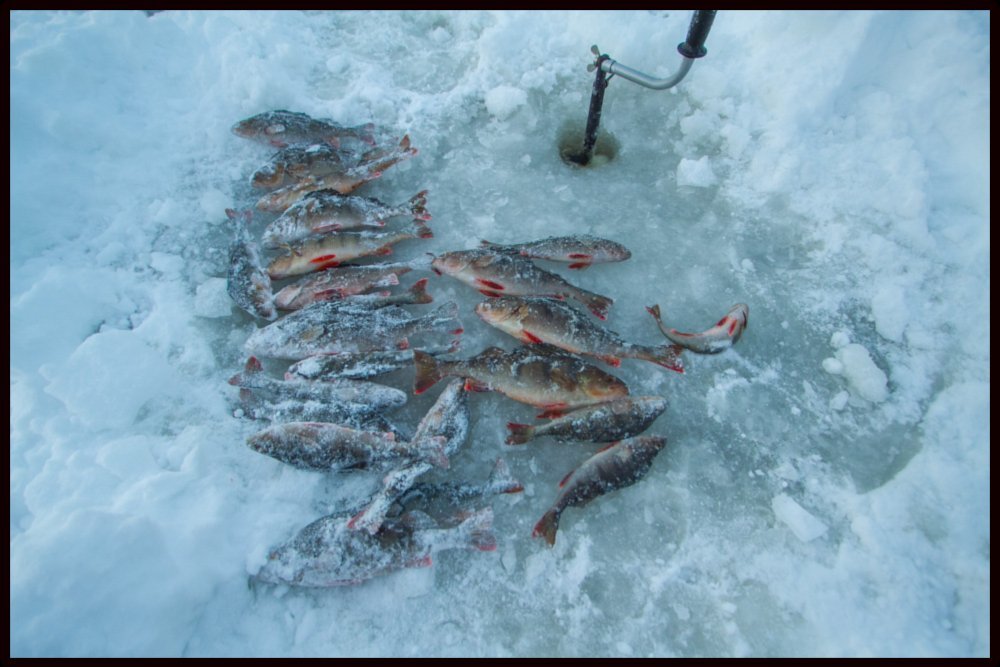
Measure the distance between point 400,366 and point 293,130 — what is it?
2780 mm

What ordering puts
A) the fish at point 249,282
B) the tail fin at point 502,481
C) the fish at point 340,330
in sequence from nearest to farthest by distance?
the tail fin at point 502,481 → the fish at point 340,330 → the fish at point 249,282

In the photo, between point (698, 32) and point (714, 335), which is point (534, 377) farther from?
point (698, 32)

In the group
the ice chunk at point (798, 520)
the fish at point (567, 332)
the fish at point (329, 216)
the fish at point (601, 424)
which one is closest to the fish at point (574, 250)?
the fish at point (567, 332)

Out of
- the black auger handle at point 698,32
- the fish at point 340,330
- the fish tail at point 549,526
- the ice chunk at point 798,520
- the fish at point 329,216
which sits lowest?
the ice chunk at point 798,520

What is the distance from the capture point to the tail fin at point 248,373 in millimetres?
3254

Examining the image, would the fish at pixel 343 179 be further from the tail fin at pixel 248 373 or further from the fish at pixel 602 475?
the fish at pixel 602 475

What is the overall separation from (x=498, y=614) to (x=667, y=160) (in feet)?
13.2

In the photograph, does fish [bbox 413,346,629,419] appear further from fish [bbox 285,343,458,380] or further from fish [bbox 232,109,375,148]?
fish [bbox 232,109,375,148]

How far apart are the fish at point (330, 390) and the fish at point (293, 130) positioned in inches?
95.5

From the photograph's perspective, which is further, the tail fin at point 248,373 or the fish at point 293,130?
the fish at point 293,130

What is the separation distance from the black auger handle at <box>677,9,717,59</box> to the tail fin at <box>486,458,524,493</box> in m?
3.26

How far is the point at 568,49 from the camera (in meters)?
5.34

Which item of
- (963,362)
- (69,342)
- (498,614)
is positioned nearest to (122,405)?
(69,342)

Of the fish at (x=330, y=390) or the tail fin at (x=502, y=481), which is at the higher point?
the fish at (x=330, y=390)
